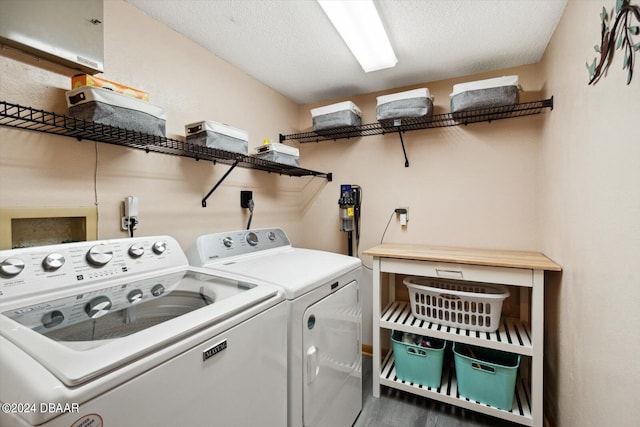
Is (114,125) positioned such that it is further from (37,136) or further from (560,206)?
(560,206)

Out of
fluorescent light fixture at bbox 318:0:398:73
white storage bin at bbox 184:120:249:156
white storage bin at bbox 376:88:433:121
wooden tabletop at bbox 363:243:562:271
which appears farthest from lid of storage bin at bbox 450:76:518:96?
A: white storage bin at bbox 184:120:249:156

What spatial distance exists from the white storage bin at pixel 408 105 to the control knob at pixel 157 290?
1.78m

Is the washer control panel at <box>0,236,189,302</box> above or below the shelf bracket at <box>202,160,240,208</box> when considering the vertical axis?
below

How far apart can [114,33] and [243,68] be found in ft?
2.86

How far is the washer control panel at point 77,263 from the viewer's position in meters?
0.93

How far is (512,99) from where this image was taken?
178 cm

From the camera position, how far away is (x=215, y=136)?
1.55m

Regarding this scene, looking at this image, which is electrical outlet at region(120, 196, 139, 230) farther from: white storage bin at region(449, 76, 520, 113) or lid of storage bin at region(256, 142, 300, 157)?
white storage bin at region(449, 76, 520, 113)

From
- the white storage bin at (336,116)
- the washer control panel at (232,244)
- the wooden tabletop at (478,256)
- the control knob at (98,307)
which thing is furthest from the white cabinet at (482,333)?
the control knob at (98,307)

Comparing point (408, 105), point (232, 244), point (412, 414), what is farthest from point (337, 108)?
point (412, 414)

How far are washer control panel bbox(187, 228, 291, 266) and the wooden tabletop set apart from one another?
27.5 inches

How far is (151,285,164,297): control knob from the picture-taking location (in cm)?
110

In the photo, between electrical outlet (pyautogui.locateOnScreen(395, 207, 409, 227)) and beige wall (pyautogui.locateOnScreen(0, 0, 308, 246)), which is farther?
electrical outlet (pyautogui.locateOnScreen(395, 207, 409, 227))

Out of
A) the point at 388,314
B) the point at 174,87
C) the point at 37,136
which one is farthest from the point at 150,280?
the point at 388,314
